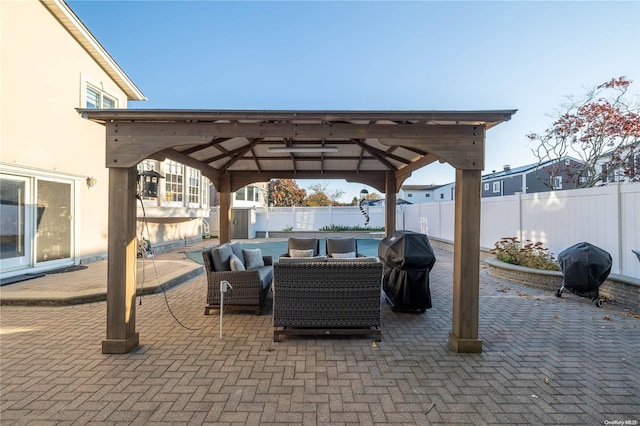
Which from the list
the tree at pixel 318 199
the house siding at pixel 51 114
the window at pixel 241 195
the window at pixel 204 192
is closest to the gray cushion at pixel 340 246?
the house siding at pixel 51 114

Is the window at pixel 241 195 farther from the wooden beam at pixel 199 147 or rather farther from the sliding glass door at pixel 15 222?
the wooden beam at pixel 199 147

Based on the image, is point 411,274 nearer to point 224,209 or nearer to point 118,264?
point 118,264

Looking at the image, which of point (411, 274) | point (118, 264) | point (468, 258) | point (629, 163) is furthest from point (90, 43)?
point (629, 163)

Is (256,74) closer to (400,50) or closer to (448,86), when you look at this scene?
(400,50)

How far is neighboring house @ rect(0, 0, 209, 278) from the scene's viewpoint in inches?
230

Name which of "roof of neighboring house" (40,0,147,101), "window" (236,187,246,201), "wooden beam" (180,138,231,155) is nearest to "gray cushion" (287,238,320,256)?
"wooden beam" (180,138,231,155)

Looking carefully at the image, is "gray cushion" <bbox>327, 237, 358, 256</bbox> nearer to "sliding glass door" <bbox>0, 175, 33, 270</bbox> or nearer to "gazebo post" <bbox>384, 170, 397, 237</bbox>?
"gazebo post" <bbox>384, 170, 397, 237</bbox>

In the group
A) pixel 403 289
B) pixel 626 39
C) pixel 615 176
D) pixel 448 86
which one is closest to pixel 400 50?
pixel 448 86

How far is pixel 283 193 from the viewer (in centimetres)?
2709

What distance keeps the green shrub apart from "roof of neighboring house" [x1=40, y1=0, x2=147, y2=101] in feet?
38.7

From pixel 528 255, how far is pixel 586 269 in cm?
193

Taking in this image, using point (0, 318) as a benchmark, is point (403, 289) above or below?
above

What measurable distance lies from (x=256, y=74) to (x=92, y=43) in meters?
7.01

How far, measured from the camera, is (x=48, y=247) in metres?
6.77
